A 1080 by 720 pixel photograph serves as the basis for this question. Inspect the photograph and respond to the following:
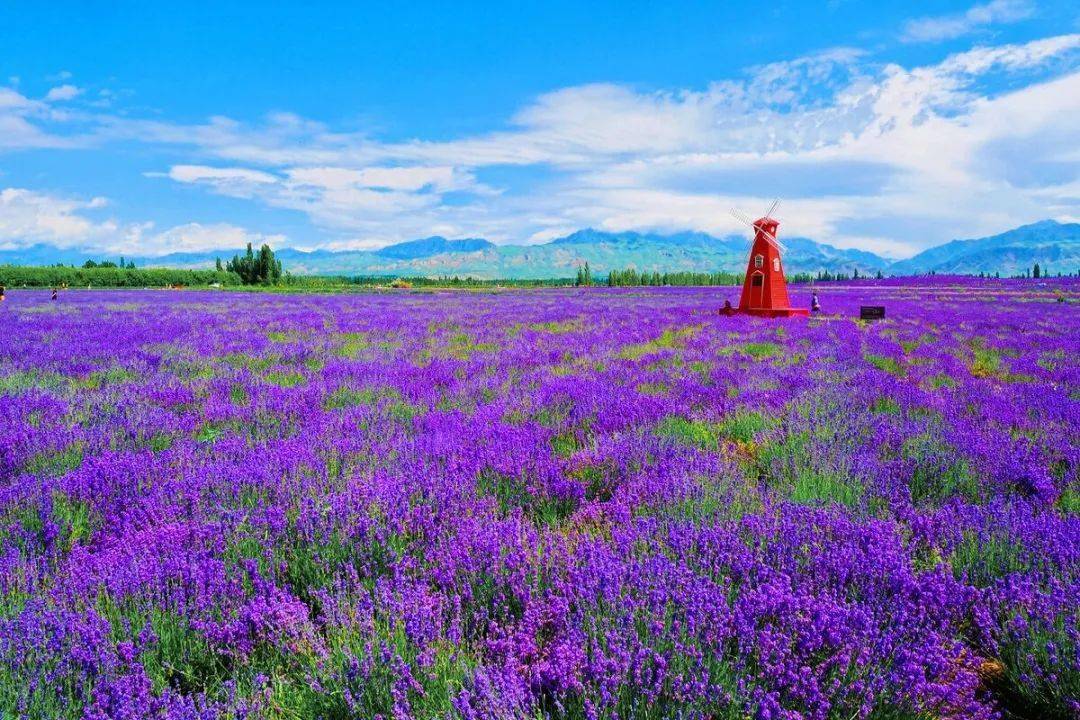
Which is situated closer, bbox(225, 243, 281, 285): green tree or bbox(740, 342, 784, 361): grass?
bbox(740, 342, 784, 361): grass

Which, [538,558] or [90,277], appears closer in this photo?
[538,558]

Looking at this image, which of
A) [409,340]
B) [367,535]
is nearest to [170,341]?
[409,340]

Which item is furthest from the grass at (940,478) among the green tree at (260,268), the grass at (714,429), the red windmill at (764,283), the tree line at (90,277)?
the green tree at (260,268)

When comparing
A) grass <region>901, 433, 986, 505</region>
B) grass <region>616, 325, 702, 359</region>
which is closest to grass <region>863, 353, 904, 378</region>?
grass <region>616, 325, 702, 359</region>

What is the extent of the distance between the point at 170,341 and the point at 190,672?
1081 cm

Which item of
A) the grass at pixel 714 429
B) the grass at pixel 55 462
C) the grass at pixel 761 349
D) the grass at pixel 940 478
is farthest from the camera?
the grass at pixel 761 349

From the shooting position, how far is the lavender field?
1.68 meters

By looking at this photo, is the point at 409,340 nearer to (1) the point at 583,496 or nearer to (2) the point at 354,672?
(1) the point at 583,496

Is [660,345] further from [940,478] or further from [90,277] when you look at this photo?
[90,277]

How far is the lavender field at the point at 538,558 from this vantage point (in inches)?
66.1

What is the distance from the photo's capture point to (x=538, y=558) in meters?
2.32

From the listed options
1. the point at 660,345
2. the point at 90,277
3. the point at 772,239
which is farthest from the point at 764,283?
the point at 90,277

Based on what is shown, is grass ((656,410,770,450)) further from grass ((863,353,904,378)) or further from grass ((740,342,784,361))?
grass ((740,342,784,361))

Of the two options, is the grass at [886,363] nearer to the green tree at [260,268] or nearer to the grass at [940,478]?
the grass at [940,478]
